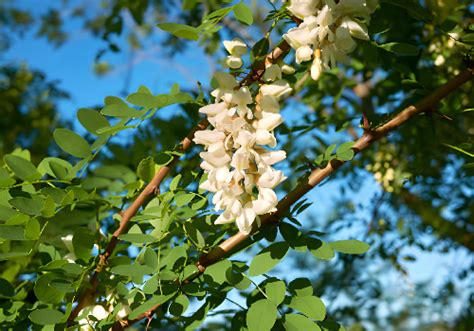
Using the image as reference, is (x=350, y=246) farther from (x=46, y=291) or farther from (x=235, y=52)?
(x=46, y=291)

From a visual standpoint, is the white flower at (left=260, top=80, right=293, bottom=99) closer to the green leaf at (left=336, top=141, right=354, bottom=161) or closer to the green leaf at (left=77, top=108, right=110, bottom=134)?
the green leaf at (left=336, top=141, right=354, bottom=161)

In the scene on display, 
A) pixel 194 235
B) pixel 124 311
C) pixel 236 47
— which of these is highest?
pixel 236 47

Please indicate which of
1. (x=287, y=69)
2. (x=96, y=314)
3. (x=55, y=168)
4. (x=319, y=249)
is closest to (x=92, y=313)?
(x=96, y=314)

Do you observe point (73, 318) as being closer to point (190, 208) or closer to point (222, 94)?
point (190, 208)

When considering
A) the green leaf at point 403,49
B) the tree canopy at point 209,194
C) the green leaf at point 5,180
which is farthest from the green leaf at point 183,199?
the green leaf at point 403,49

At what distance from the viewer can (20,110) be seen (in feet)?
7.40

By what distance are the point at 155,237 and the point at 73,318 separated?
0.17 metres

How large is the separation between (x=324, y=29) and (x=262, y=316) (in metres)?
0.34

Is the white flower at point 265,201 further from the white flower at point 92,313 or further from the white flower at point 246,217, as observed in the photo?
the white flower at point 92,313

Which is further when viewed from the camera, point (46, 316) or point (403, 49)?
point (403, 49)

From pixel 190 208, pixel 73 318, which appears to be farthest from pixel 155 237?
pixel 73 318

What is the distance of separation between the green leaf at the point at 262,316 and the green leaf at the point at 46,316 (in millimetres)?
245

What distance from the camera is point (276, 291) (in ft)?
2.28

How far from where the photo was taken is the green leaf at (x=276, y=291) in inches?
27.0
